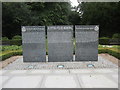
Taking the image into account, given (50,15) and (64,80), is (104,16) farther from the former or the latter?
(64,80)

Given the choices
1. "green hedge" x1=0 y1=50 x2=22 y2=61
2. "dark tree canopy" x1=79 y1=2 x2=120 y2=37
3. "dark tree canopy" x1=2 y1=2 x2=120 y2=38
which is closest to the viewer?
"green hedge" x1=0 y1=50 x2=22 y2=61

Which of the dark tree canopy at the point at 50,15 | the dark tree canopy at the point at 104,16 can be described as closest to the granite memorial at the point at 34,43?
the dark tree canopy at the point at 50,15

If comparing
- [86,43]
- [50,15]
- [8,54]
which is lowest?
[8,54]

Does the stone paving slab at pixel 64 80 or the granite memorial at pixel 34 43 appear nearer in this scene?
the stone paving slab at pixel 64 80

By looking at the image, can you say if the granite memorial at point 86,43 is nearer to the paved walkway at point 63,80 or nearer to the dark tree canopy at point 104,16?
the paved walkway at point 63,80

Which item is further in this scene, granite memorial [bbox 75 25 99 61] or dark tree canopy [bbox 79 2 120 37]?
dark tree canopy [bbox 79 2 120 37]

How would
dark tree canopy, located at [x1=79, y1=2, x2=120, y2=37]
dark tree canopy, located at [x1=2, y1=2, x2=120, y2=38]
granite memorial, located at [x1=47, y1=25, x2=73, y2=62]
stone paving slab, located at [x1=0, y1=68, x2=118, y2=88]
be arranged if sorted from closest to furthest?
stone paving slab, located at [x1=0, y1=68, x2=118, y2=88] < granite memorial, located at [x1=47, y1=25, x2=73, y2=62] < dark tree canopy, located at [x1=2, y1=2, x2=120, y2=38] < dark tree canopy, located at [x1=79, y1=2, x2=120, y2=37]

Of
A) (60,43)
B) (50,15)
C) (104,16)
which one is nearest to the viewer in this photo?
(60,43)

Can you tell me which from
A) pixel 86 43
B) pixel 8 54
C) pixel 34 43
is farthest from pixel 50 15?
pixel 86 43

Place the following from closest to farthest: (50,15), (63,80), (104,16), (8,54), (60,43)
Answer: (63,80) → (60,43) → (8,54) → (50,15) → (104,16)

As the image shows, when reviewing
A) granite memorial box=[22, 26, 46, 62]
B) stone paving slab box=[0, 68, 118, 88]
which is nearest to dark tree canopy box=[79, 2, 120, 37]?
granite memorial box=[22, 26, 46, 62]

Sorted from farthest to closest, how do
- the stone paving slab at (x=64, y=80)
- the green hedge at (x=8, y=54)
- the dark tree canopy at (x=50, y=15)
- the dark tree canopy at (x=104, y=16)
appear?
the dark tree canopy at (x=104, y=16), the dark tree canopy at (x=50, y=15), the green hedge at (x=8, y=54), the stone paving slab at (x=64, y=80)

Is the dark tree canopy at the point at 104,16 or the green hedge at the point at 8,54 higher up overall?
the dark tree canopy at the point at 104,16

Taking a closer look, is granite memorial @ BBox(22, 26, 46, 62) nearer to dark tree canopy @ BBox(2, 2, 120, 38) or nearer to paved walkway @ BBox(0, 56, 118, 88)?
paved walkway @ BBox(0, 56, 118, 88)
